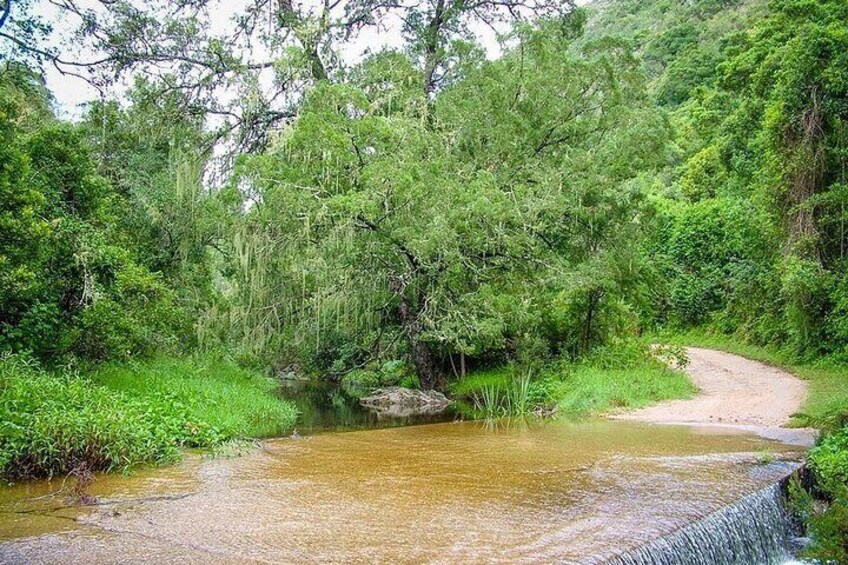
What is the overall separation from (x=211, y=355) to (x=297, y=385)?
10198 millimetres

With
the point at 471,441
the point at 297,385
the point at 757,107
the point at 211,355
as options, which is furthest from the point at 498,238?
the point at 297,385

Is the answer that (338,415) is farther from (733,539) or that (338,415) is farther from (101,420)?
(733,539)

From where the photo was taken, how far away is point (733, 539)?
5613 mm

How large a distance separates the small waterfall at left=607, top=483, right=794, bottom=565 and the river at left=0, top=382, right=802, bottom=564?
0.7 inches

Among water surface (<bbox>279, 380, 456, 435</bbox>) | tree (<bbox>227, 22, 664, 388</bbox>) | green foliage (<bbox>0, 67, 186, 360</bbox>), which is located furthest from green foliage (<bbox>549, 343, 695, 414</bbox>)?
green foliage (<bbox>0, 67, 186, 360</bbox>)

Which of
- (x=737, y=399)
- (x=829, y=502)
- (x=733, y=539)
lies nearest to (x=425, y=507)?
(x=733, y=539)

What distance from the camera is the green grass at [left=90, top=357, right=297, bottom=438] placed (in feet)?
31.2

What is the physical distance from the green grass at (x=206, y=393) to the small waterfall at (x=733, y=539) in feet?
18.7

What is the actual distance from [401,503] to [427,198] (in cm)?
782

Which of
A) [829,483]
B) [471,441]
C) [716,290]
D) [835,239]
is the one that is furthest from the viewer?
[716,290]

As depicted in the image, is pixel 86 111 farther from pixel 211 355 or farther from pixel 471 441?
pixel 471 441

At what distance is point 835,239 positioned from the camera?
15641 millimetres

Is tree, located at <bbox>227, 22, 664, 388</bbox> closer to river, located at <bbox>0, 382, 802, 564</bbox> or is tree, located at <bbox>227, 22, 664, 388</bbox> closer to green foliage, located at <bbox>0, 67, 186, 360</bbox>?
green foliage, located at <bbox>0, 67, 186, 360</bbox>

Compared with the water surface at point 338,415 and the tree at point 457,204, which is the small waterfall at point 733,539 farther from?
the tree at point 457,204
